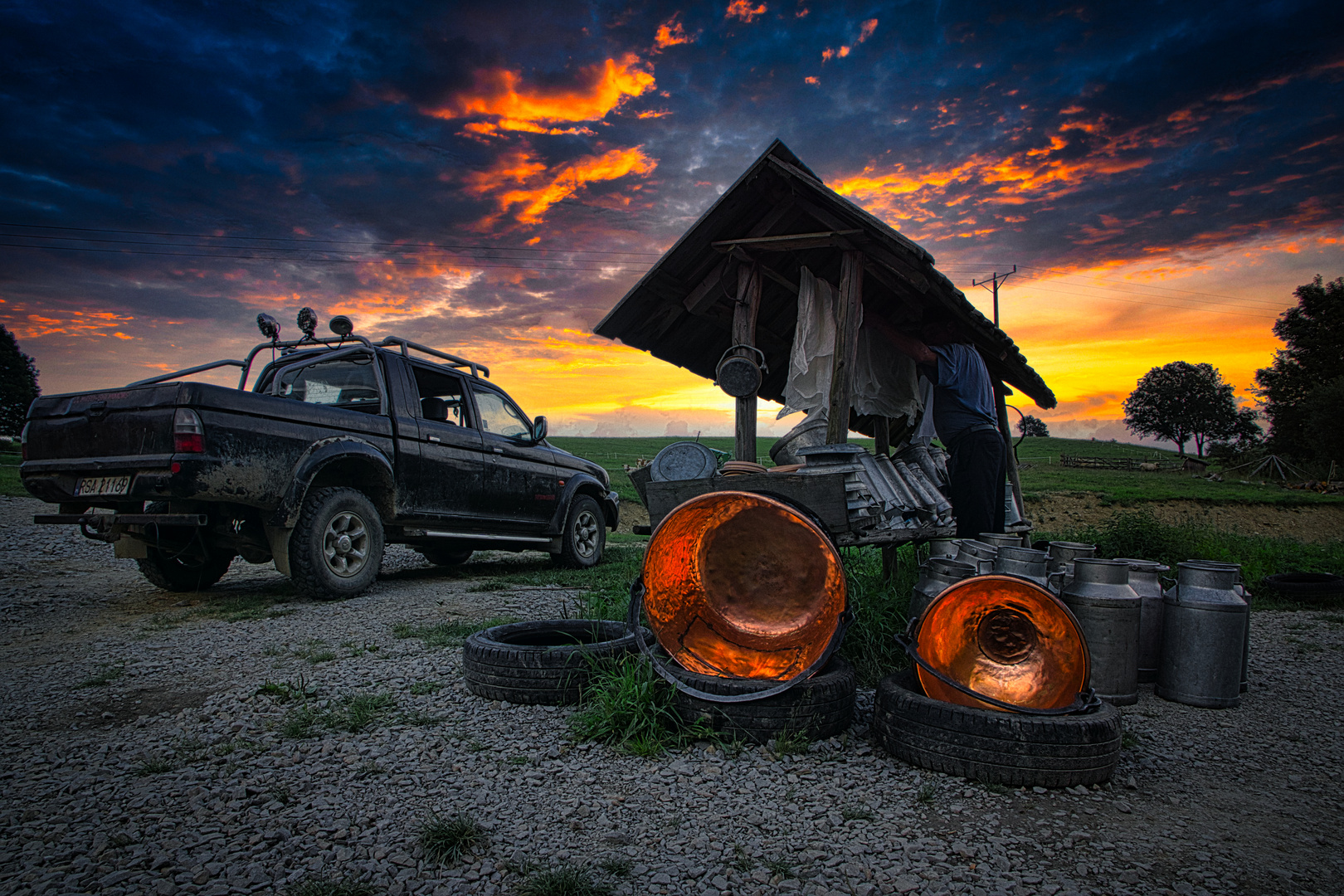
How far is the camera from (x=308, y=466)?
5.75m

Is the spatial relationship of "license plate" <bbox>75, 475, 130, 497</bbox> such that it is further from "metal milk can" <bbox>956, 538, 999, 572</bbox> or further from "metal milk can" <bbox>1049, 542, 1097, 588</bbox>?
"metal milk can" <bbox>1049, 542, 1097, 588</bbox>

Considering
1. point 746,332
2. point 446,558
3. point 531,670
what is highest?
point 746,332

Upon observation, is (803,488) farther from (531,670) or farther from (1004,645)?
(531,670)

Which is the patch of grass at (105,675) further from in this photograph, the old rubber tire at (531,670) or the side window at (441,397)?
the side window at (441,397)

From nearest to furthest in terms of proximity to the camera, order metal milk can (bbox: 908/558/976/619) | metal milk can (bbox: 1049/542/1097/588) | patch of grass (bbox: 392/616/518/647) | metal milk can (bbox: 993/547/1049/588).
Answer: metal milk can (bbox: 993/547/1049/588) < metal milk can (bbox: 908/558/976/619) < metal milk can (bbox: 1049/542/1097/588) < patch of grass (bbox: 392/616/518/647)

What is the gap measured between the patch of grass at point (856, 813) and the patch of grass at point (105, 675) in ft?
13.6

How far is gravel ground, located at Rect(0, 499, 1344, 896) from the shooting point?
83.1 inches

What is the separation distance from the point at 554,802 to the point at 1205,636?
371 centimetres

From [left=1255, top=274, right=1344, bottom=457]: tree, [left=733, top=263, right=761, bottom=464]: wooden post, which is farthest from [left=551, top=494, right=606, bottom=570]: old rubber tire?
[left=1255, top=274, right=1344, bottom=457]: tree

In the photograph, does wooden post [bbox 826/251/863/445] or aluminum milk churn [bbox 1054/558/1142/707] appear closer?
aluminum milk churn [bbox 1054/558/1142/707]

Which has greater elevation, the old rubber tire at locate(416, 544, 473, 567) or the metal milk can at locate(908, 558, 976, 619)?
the metal milk can at locate(908, 558, 976, 619)

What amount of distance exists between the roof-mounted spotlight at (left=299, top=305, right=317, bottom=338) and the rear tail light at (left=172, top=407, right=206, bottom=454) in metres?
2.65

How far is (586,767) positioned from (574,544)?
6.00m

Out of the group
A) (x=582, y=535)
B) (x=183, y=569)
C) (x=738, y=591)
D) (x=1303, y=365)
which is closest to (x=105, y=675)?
(x=183, y=569)
